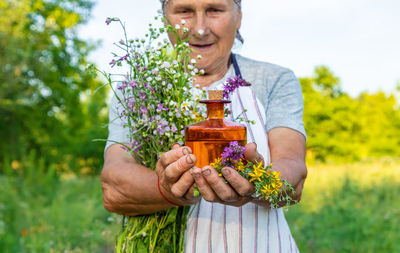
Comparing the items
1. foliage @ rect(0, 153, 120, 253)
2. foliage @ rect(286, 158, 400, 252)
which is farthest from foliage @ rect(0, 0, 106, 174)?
foliage @ rect(286, 158, 400, 252)

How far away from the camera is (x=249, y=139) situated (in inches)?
83.3

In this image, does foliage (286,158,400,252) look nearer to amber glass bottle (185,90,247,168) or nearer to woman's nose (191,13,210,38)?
woman's nose (191,13,210,38)

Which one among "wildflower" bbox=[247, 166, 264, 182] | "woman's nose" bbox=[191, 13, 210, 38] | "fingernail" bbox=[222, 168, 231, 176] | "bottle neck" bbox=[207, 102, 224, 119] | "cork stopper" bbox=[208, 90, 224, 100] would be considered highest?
"woman's nose" bbox=[191, 13, 210, 38]

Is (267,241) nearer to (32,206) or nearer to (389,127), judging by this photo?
(32,206)

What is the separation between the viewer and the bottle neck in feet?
5.23

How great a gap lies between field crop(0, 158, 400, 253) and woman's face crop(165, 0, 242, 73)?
227 centimetres

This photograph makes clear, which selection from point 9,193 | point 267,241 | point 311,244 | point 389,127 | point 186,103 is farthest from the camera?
point 389,127

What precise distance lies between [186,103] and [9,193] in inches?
248

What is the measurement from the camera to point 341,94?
23422 millimetres

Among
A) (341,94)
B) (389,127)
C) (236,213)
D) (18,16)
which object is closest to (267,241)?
(236,213)

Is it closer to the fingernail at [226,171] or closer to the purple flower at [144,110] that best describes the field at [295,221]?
the purple flower at [144,110]

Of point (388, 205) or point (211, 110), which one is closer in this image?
point (211, 110)

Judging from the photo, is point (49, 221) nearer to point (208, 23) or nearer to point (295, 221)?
point (295, 221)

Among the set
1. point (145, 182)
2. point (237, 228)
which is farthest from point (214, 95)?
point (237, 228)
